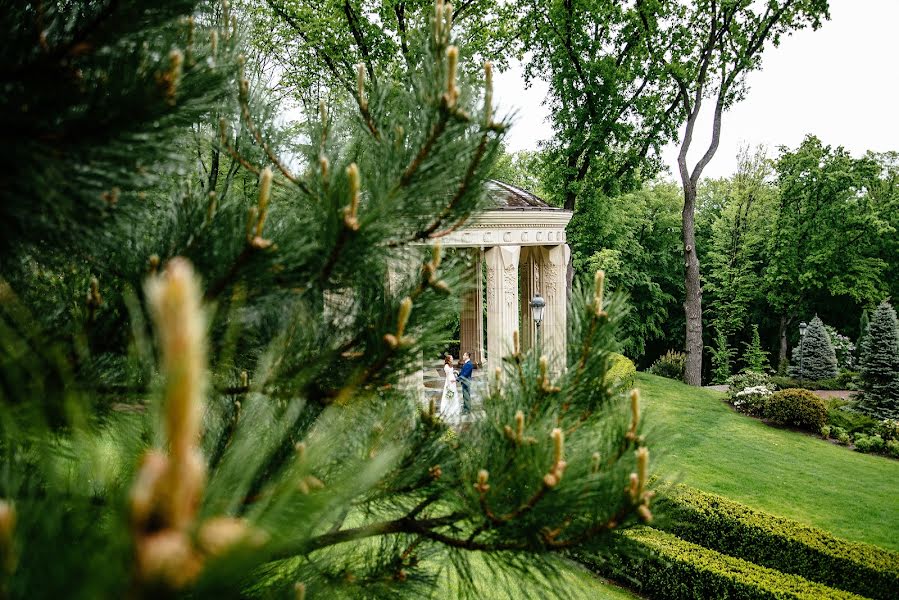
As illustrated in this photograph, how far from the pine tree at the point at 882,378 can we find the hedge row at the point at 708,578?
12463 mm

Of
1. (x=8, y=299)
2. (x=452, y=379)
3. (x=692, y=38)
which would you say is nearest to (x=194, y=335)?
(x=8, y=299)

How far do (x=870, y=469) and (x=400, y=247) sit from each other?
1529 cm

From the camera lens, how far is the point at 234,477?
126cm

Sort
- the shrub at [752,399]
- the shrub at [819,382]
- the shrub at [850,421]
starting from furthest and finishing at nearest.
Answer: the shrub at [819,382] < the shrub at [752,399] < the shrub at [850,421]

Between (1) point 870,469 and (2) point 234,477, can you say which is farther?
(1) point 870,469

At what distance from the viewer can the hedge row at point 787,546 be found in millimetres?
7957

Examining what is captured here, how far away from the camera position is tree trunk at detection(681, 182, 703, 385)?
74.2ft

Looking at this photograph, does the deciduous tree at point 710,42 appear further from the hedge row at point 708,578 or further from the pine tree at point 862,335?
the hedge row at point 708,578

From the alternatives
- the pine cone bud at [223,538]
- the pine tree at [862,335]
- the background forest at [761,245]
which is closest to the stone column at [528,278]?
the background forest at [761,245]

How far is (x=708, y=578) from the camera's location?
313 inches

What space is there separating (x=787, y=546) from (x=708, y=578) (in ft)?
5.38

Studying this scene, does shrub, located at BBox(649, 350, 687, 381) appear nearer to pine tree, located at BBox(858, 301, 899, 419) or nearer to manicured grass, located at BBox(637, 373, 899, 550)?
pine tree, located at BBox(858, 301, 899, 419)

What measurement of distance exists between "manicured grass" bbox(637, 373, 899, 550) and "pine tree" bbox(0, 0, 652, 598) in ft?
23.7

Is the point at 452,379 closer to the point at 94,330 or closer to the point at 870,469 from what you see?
the point at 870,469
